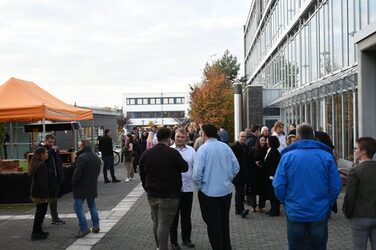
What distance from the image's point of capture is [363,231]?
5.59 meters

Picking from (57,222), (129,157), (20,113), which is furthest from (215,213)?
(129,157)

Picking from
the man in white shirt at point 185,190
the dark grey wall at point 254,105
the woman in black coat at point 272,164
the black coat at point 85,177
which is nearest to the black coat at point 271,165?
the woman in black coat at point 272,164

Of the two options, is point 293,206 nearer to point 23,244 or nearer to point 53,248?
point 53,248

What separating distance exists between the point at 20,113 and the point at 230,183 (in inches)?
314

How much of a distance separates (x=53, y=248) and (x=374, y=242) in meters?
5.00

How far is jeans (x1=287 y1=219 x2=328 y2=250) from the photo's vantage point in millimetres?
5477

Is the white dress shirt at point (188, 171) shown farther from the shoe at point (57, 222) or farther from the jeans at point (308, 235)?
the shoe at point (57, 222)

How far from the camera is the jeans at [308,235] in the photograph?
5477 mm

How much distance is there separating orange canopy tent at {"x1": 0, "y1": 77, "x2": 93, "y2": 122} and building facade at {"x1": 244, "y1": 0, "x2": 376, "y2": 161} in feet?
25.5

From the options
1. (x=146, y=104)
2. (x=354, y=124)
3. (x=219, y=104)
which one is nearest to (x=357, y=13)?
(x=354, y=124)

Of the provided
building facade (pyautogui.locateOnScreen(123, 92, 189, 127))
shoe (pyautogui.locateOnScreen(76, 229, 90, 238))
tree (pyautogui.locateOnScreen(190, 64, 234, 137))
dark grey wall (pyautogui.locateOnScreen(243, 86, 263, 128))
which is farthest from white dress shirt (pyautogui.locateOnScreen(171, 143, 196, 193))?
building facade (pyautogui.locateOnScreen(123, 92, 189, 127))

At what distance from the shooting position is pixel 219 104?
43.6 m

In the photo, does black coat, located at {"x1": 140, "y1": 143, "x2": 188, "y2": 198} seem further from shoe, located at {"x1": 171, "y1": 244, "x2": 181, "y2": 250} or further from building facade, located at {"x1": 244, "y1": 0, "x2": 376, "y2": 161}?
building facade, located at {"x1": 244, "y1": 0, "x2": 376, "y2": 161}

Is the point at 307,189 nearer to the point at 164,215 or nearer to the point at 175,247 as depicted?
the point at 164,215
